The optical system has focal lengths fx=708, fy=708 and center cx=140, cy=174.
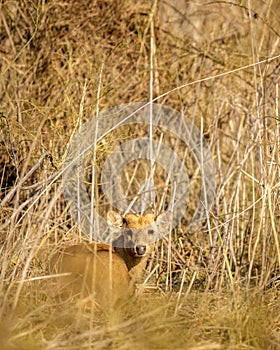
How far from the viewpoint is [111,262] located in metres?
3.68

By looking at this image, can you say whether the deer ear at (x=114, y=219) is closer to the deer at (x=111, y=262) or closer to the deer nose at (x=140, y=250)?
the deer at (x=111, y=262)

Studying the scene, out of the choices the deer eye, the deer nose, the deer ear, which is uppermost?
the deer ear

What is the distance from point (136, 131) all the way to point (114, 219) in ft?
4.55

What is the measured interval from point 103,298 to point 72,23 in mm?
3338

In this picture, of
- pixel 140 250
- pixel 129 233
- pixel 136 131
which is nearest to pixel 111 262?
pixel 140 250

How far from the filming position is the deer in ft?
12.3

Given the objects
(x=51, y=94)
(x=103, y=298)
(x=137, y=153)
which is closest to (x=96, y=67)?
(x=51, y=94)

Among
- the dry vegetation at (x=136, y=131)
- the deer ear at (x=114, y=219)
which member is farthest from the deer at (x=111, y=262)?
the dry vegetation at (x=136, y=131)

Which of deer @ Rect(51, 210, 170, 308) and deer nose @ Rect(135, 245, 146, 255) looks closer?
deer @ Rect(51, 210, 170, 308)

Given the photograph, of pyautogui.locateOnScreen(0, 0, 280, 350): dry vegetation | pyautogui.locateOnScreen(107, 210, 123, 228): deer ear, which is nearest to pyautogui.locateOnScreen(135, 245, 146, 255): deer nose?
pyautogui.locateOnScreen(0, 0, 280, 350): dry vegetation

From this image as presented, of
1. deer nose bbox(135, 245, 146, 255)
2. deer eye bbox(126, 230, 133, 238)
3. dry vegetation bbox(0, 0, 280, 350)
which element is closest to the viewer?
dry vegetation bbox(0, 0, 280, 350)

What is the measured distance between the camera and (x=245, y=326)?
3.51 meters

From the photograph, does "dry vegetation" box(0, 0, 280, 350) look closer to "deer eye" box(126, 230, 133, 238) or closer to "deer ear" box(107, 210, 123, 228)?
"deer eye" box(126, 230, 133, 238)

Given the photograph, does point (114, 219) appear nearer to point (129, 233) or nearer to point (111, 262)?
point (129, 233)
